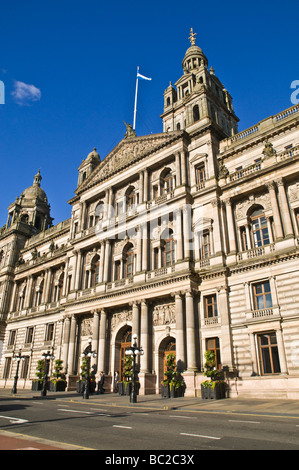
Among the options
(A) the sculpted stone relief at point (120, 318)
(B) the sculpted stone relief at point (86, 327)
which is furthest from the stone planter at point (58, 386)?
(A) the sculpted stone relief at point (120, 318)

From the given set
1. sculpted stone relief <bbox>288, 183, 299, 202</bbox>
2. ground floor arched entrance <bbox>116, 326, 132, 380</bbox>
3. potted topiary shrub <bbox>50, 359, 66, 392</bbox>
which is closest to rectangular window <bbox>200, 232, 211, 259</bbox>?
sculpted stone relief <bbox>288, 183, 299, 202</bbox>

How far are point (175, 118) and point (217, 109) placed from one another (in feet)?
17.1

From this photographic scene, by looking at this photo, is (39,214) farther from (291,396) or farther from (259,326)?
(291,396)

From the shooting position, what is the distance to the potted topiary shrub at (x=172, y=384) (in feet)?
75.9

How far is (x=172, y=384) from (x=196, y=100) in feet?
89.5

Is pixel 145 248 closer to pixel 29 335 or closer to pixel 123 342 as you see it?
pixel 123 342

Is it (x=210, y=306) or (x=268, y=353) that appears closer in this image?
(x=268, y=353)

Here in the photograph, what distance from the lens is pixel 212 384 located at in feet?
70.0

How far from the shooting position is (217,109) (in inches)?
1507

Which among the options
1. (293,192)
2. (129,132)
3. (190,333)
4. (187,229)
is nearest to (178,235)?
(187,229)

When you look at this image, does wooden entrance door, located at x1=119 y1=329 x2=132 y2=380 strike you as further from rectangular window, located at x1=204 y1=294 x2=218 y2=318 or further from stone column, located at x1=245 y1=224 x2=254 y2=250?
stone column, located at x1=245 y1=224 x2=254 y2=250

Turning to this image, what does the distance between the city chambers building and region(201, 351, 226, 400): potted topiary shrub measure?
1144 millimetres

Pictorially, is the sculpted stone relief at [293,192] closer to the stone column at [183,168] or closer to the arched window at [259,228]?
the arched window at [259,228]

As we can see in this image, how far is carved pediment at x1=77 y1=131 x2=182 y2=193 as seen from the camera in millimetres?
34656
